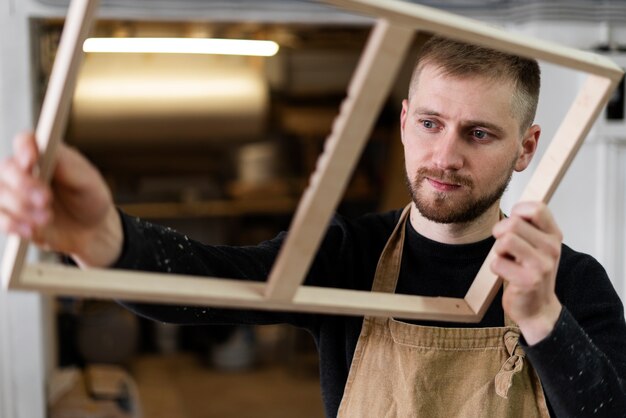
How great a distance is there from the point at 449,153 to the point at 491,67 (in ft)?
0.45

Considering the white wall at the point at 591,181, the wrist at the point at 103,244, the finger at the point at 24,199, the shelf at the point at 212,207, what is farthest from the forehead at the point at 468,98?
the shelf at the point at 212,207

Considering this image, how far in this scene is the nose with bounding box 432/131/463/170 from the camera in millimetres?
1100

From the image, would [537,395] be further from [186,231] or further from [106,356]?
[186,231]

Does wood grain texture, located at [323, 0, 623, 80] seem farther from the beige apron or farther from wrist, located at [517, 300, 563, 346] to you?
the beige apron

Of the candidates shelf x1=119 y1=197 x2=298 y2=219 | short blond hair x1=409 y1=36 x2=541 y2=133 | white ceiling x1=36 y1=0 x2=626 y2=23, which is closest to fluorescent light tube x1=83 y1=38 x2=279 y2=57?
white ceiling x1=36 y1=0 x2=626 y2=23

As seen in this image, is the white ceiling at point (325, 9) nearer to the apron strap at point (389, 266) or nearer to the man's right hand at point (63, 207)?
the apron strap at point (389, 266)

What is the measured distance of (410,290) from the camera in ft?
4.18

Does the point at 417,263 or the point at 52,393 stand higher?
the point at 417,263

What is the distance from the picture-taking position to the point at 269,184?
5254 mm

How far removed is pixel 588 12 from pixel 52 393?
6.99ft

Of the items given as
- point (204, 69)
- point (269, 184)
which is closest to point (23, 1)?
point (204, 69)

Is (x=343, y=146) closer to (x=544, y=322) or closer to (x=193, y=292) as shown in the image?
(x=193, y=292)

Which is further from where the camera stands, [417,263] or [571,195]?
[571,195]

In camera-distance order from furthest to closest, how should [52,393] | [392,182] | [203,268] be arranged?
[392,182] → [52,393] → [203,268]
